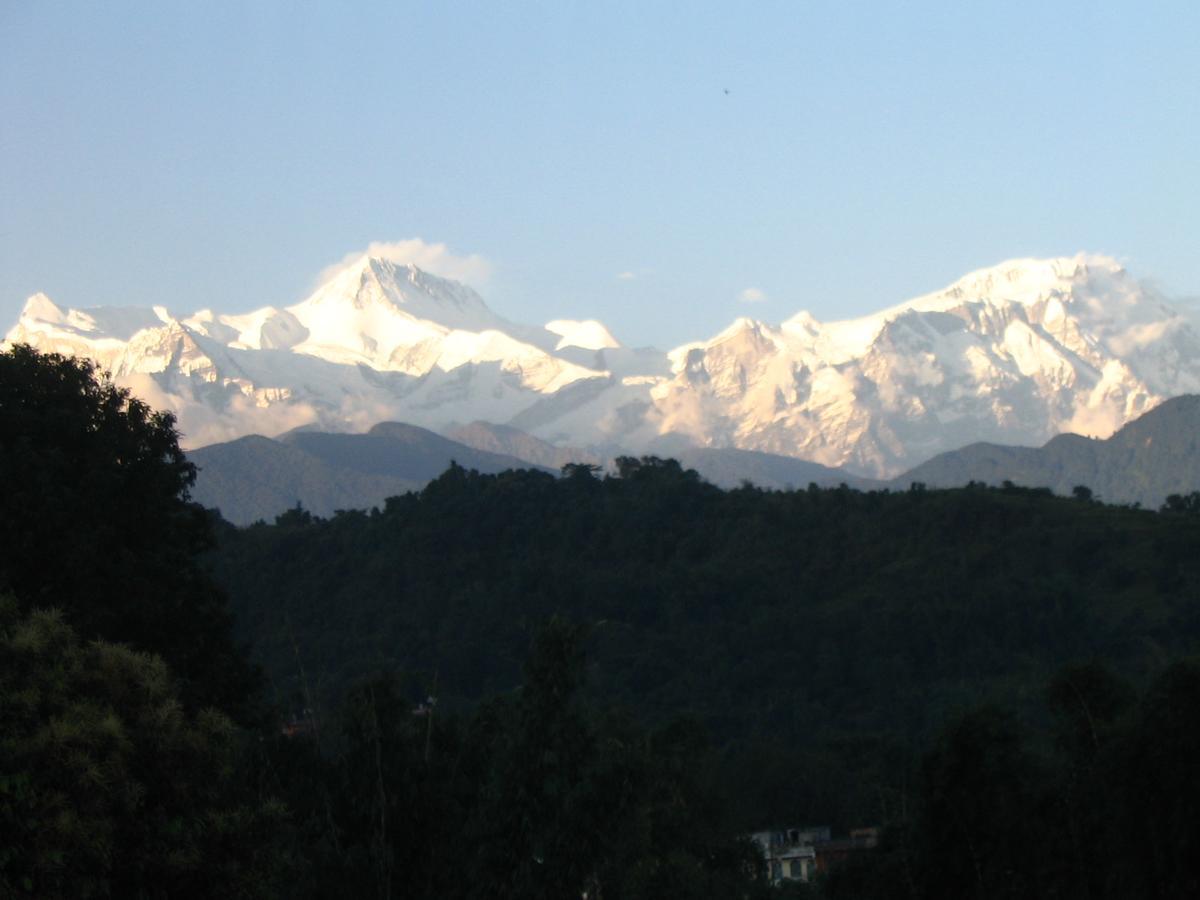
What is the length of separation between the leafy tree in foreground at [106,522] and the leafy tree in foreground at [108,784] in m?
9.89

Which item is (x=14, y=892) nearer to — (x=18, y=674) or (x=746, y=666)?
(x=18, y=674)

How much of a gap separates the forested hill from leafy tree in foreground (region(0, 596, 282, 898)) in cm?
4413

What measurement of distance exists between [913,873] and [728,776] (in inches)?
1154

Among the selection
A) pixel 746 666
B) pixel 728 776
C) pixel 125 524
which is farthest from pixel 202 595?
pixel 746 666

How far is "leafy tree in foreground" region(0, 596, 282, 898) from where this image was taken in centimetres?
1611

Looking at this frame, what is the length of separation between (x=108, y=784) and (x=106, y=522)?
1524 centimetres

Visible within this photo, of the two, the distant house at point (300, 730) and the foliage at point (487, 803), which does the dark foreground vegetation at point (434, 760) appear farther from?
the distant house at point (300, 730)

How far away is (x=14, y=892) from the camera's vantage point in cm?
1582

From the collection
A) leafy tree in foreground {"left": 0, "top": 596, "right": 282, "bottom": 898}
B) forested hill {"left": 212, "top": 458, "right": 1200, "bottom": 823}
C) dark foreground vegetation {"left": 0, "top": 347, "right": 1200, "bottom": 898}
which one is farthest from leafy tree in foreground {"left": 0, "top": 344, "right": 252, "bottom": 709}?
forested hill {"left": 212, "top": 458, "right": 1200, "bottom": 823}

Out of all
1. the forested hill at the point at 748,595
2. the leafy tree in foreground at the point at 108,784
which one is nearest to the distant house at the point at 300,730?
the leafy tree in foreground at the point at 108,784

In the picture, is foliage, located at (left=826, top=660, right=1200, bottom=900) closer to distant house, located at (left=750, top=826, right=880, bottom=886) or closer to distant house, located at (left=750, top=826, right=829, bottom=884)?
distant house, located at (left=750, top=826, right=880, bottom=886)

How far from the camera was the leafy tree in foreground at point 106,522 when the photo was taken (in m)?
29.5

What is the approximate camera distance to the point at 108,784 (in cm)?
1678

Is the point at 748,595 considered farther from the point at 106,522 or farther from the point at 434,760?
the point at 434,760
